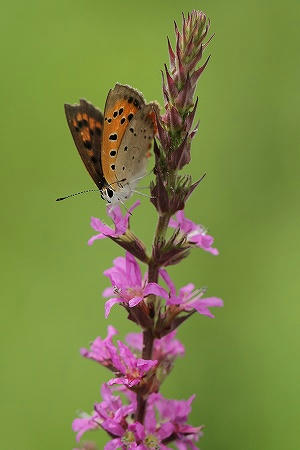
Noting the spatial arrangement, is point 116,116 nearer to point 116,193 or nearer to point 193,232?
point 116,193

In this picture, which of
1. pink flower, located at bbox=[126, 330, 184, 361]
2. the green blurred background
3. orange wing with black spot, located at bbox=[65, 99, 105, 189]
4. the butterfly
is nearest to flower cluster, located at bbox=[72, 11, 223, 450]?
pink flower, located at bbox=[126, 330, 184, 361]

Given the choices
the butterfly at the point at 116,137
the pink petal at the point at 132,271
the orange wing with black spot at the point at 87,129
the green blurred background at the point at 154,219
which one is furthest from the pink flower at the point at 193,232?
the green blurred background at the point at 154,219

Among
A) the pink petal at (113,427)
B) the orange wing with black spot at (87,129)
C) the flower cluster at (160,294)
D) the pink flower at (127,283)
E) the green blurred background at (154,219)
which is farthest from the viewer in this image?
the green blurred background at (154,219)

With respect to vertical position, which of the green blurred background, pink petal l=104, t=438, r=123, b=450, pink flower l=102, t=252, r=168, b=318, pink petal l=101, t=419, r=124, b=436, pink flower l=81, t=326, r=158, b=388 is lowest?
pink petal l=104, t=438, r=123, b=450

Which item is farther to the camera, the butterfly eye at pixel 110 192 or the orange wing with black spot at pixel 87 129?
the butterfly eye at pixel 110 192

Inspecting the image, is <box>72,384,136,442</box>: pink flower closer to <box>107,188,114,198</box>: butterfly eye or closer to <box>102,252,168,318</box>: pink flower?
<box>102,252,168,318</box>: pink flower

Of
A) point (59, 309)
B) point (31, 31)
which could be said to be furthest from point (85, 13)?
point (59, 309)

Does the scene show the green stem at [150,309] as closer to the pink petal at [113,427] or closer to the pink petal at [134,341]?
the pink petal at [113,427]
